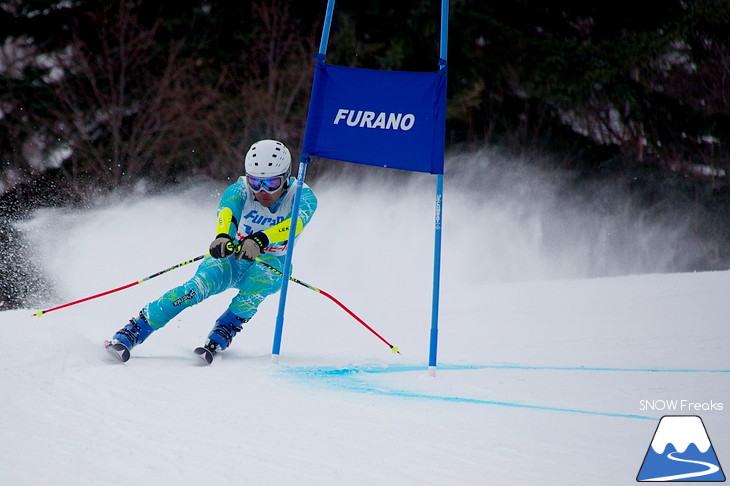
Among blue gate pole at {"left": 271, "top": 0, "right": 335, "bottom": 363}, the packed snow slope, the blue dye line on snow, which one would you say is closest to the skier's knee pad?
the packed snow slope

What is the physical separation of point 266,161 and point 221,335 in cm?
120

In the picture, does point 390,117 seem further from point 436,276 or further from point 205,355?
point 205,355

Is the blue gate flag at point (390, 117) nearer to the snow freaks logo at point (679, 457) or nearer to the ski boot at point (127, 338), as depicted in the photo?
the ski boot at point (127, 338)

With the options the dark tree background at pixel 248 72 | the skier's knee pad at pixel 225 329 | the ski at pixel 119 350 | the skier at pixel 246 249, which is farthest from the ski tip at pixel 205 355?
the dark tree background at pixel 248 72

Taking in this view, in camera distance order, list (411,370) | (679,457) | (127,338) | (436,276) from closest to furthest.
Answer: (679,457) → (127,338) → (436,276) → (411,370)

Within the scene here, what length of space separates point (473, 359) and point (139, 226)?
6.20 meters

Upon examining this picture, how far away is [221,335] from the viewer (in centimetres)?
534

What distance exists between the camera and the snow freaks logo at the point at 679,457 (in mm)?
3018

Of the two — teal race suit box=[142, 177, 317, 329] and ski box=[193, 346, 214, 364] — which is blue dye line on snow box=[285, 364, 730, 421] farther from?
teal race suit box=[142, 177, 317, 329]

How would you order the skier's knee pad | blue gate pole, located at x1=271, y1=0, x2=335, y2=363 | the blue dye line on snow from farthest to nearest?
1. the skier's knee pad
2. blue gate pole, located at x1=271, y1=0, x2=335, y2=363
3. the blue dye line on snow

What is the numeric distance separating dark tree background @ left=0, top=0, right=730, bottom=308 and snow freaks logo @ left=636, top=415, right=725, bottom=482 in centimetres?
1365

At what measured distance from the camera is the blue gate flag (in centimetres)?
495

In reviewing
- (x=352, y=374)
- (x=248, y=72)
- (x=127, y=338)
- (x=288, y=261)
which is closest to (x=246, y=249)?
(x=288, y=261)

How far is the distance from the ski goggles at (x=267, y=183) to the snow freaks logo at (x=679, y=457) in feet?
9.66
